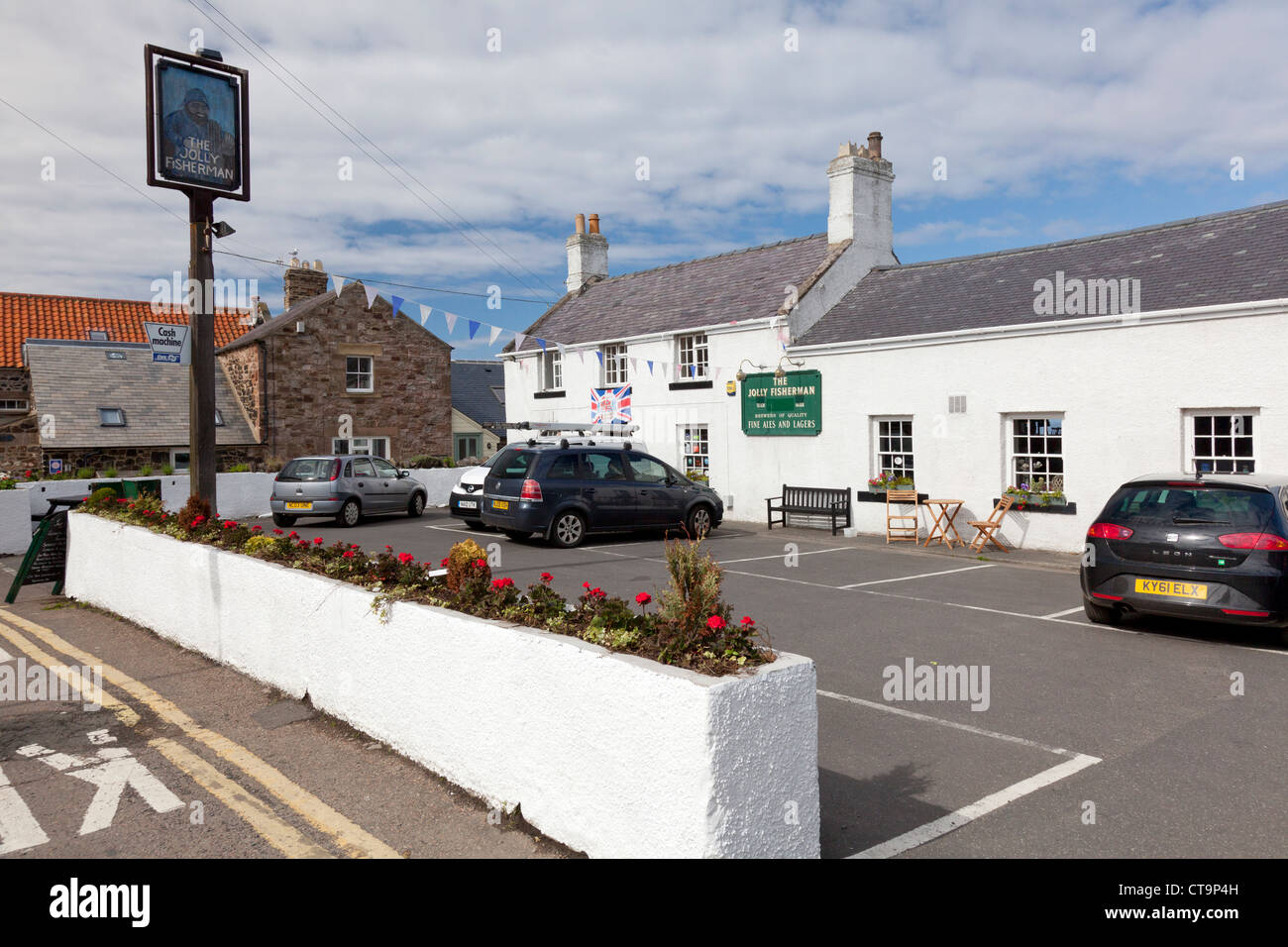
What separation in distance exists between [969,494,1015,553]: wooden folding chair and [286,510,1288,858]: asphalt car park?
3.00 meters

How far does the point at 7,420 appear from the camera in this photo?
2636cm

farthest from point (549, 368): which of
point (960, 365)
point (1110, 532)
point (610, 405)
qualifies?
point (1110, 532)

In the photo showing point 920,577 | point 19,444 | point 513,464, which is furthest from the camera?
point 19,444

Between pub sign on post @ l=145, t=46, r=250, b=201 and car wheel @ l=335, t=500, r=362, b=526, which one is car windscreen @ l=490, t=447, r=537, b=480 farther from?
pub sign on post @ l=145, t=46, r=250, b=201

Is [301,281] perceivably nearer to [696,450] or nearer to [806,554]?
[696,450]

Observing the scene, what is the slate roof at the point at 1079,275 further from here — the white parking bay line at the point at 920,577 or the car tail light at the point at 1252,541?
the car tail light at the point at 1252,541

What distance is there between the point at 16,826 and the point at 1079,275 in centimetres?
1654

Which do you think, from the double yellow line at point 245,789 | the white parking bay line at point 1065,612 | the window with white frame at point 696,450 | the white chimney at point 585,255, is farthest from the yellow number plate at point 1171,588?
the white chimney at point 585,255

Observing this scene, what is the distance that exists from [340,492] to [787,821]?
1698 cm

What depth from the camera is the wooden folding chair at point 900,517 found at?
16.5m

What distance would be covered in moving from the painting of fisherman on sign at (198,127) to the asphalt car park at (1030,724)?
5949 millimetres

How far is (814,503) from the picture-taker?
59.5 feet
